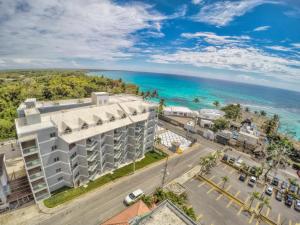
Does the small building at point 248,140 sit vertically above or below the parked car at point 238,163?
above

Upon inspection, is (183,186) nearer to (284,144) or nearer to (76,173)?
(76,173)

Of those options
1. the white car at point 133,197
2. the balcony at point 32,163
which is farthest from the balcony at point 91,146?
the white car at point 133,197

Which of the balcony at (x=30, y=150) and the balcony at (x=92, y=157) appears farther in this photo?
the balcony at (x=92, y=157)

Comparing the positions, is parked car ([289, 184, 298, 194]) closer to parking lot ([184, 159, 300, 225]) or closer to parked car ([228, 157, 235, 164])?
parking lot ([184, 159, 300, 225])

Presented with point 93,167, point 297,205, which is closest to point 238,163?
point 297,205

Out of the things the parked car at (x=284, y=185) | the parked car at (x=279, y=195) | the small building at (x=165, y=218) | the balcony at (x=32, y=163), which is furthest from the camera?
the parked car at (x=284, y=185)

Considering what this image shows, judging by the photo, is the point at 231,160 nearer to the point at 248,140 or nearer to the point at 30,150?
the point at 248,140

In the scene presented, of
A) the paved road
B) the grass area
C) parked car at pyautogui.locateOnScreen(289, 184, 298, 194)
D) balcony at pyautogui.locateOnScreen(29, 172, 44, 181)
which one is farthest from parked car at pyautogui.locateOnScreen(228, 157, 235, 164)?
balcony at pyautogui.locateOnScreen(29, 172, 44, 181)

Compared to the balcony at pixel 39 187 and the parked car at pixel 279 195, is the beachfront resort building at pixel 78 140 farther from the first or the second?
the parked car at pixel 279 195
